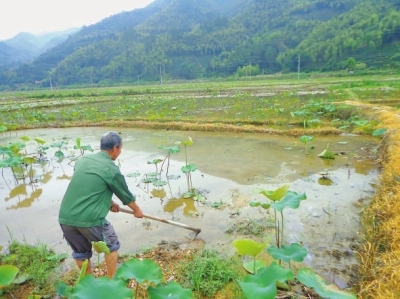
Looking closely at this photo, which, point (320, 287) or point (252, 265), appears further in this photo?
point (252, 265)

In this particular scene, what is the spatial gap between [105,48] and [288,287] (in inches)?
4534

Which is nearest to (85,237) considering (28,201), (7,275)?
(7,275)

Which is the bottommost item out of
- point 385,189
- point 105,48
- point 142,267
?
point 385,189

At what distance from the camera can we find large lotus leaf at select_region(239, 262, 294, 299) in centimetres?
205

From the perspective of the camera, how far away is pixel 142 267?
7.64 ft

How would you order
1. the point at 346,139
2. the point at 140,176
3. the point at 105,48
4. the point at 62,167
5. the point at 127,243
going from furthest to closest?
the point at 105,48
the point at 346,139
the point at 62,167
the point at 140,176
the point at 127,243

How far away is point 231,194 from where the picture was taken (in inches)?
221

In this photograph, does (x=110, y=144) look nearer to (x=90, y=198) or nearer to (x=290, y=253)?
(x=90, y=198)

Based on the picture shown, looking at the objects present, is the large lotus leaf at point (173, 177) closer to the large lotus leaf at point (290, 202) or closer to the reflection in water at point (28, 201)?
the reflection in water at point (28, 201)

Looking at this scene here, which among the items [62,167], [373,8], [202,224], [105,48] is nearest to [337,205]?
[202,224]

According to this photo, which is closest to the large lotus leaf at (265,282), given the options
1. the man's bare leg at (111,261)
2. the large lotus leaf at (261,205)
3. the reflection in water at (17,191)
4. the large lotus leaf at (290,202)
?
the large lotus leaf at (290,202)

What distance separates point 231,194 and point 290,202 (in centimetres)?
241

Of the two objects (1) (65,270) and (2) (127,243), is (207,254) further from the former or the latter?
(1) (65,270)

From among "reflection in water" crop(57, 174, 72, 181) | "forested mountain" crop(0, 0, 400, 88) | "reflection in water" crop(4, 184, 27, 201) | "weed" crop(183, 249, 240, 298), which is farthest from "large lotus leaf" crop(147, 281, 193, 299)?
"forested mountain" crop(0, 0, 400, 88)
